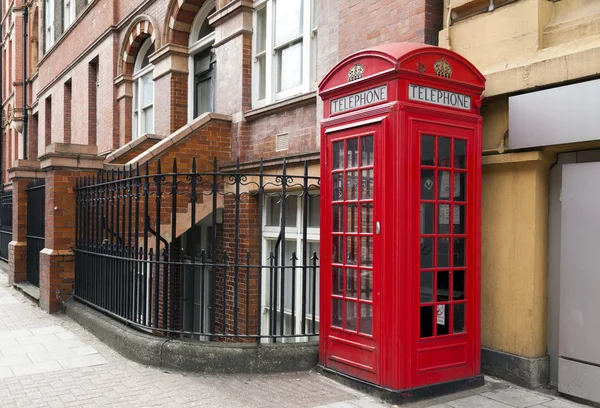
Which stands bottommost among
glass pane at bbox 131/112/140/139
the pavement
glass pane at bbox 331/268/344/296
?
the pavement

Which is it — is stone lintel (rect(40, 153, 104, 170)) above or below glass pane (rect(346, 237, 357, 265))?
above

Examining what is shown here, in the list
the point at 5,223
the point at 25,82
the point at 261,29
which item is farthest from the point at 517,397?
the point at 25,82

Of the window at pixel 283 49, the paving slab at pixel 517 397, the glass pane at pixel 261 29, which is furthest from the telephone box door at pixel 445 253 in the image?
the glass pane at pixel 261 29

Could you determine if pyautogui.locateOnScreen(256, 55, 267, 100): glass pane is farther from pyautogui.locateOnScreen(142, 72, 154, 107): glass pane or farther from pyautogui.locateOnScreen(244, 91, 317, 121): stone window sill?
pyautogui.locateOnScreen(142, 72, 154, 107): glass pane

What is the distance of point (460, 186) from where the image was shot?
17.0 ft

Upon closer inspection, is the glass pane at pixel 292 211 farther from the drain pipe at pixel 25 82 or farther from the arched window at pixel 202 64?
the drain pipe at pixel 25 82

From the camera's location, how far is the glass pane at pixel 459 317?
5148mm

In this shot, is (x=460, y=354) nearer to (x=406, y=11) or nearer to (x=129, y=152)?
(x=406, y=11)

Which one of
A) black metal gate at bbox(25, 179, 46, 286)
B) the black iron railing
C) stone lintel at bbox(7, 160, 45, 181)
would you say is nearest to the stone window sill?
the black iron railing

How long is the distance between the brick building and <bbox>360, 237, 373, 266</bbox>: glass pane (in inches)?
36.3

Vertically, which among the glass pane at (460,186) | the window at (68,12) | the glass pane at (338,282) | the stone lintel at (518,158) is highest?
the window at (68,12)

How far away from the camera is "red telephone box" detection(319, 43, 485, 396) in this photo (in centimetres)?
482

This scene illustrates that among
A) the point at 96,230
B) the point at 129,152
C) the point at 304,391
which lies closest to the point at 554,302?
the point at 304,391

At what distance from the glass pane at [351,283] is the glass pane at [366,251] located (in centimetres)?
18
